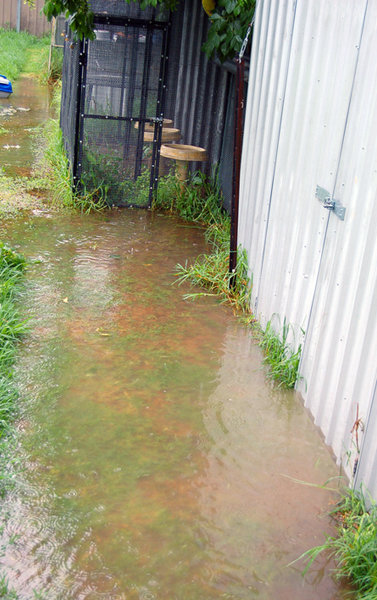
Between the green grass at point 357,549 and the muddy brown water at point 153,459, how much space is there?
8 centimetres

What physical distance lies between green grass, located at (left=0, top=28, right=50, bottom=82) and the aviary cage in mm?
9781

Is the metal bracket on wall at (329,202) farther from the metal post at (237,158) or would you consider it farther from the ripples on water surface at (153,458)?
the metal post at (237,158)

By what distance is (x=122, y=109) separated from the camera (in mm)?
7621

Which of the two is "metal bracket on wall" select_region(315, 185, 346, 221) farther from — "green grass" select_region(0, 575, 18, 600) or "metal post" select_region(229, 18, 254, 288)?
"green grass" select_region(0, 575, 18, 600)

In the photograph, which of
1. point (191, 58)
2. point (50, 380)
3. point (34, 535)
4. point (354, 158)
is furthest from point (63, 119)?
point (34, 535)

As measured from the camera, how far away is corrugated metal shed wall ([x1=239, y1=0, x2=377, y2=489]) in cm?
353

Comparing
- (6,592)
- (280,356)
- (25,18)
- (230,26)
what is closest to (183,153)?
(230,26)

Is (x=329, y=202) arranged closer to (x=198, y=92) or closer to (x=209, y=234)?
(x=209, y=234)

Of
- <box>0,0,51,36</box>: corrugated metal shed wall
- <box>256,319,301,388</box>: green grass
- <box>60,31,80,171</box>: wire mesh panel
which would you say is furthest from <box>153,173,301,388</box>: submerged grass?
<box>0,0,51,36</box>: corrugated metal shed wall

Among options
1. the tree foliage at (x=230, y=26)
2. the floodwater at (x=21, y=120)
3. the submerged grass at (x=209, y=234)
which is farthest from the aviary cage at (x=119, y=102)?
the floodwater at (x=21, y=120)

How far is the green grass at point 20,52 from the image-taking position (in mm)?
17203

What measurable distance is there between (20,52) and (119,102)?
13600 mm

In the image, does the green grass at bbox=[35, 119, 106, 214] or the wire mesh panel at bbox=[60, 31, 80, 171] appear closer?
the wire mesh panel at bbox=[60, 31, 80, 171]

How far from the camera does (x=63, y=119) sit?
9.63 metres
